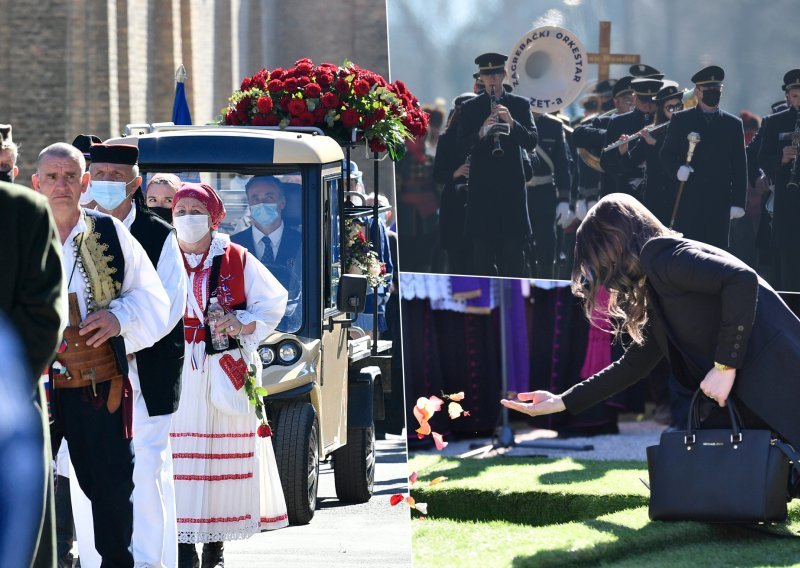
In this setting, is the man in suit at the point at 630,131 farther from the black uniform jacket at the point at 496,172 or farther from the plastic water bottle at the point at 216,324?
the plastic water bottle at the point at 216,324

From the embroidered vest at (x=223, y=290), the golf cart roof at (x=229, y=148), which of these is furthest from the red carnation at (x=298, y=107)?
the embroidered vest at (x=223, y=290)

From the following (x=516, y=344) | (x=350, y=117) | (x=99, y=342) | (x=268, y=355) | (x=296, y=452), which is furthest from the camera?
(x=516, y=344)

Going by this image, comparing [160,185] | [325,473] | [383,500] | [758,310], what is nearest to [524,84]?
[758,310]

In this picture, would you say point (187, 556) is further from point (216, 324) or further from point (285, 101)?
point (285, 101)

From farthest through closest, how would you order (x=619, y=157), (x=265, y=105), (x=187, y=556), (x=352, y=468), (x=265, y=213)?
(x=265, y=105) → (x=352, y=468) → (x=265, y=213) → (x=187, y=556) → (x=619, y=157)

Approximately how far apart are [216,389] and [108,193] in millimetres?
1020

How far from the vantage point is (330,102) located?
10164 millimetres

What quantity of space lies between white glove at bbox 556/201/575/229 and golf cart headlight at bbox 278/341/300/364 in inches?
145

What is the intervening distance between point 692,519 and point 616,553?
0.37 m

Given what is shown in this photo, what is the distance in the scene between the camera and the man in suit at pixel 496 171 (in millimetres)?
5047

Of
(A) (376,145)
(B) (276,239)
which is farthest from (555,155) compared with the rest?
(A) (376,145)

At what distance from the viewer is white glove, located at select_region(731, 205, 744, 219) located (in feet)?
17.8

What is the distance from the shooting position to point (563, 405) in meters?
6.09

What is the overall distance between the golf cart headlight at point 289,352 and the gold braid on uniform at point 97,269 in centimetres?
291
